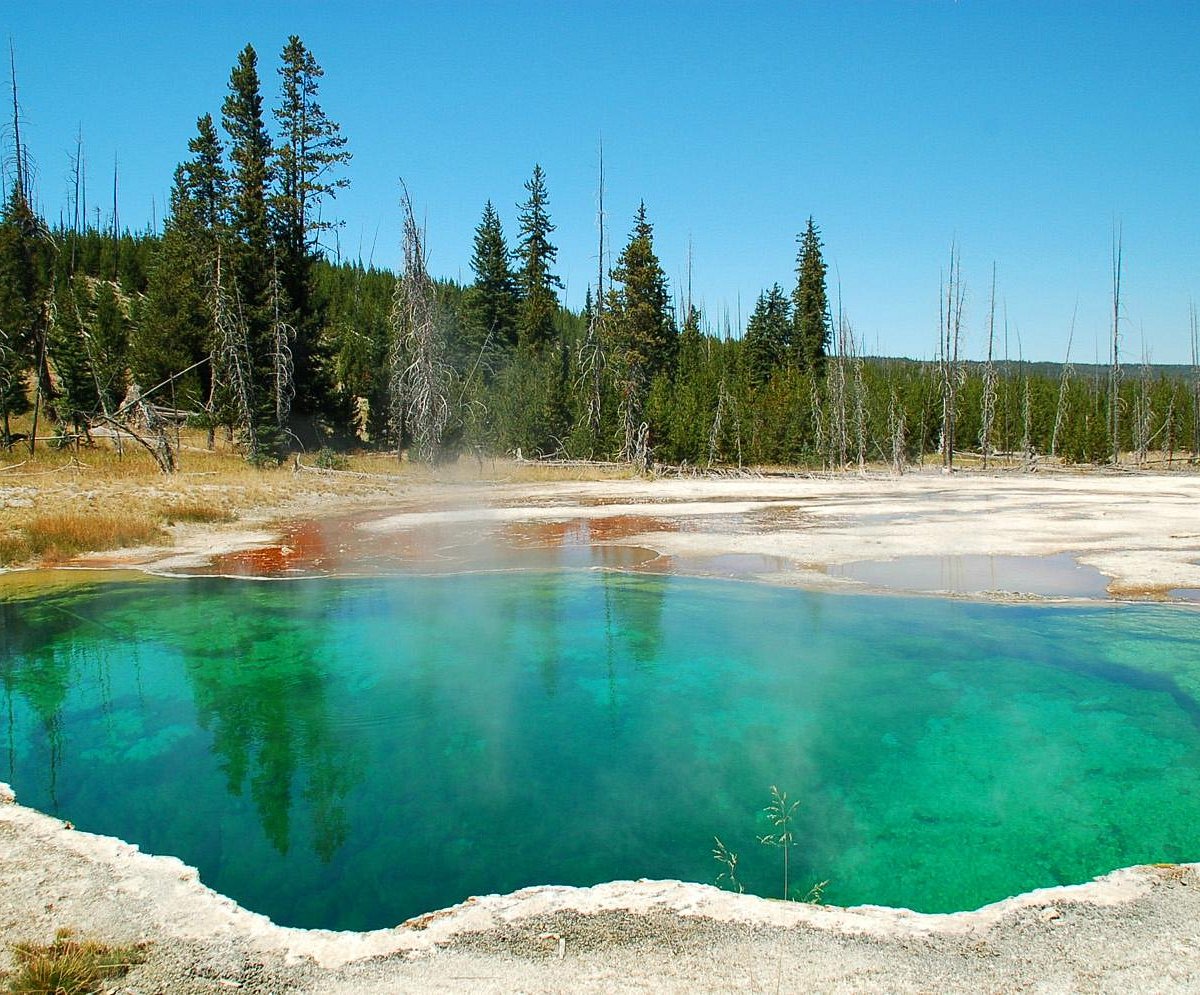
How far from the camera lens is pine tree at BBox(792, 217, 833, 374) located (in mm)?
58531

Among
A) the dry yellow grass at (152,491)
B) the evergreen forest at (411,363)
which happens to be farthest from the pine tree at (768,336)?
the dry yellow grass at (152,491)

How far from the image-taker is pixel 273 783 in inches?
265

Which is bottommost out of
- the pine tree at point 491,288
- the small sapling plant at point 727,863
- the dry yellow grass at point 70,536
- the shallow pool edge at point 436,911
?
the small sapling plant at point 727,863

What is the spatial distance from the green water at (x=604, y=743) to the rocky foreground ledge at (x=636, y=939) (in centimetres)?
59

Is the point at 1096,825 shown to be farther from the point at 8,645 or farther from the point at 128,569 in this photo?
the point at 128,569

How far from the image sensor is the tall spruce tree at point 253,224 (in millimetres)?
31312

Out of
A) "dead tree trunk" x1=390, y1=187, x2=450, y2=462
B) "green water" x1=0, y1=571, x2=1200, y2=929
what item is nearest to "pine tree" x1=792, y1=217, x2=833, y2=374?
"dead tree trunk" x1=390, y1=187, x2=450, y2=462

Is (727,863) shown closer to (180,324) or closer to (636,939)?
(636,939)

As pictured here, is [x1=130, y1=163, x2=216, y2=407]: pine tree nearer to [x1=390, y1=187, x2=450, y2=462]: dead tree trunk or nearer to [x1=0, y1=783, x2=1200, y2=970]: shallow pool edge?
[x1=390, y1=187, x2=450, y2=462]: dead tree trunk

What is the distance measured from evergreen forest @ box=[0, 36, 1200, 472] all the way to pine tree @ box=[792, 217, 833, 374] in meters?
0.16

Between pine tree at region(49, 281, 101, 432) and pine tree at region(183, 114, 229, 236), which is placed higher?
pine tree at region(183, 114, 229, 236)

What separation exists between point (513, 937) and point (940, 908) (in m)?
2.67

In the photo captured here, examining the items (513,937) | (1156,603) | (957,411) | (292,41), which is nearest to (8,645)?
A: (513,937)

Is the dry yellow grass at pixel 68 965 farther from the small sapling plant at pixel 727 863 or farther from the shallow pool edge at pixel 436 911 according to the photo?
the small sapling plant at pixel 727 863
